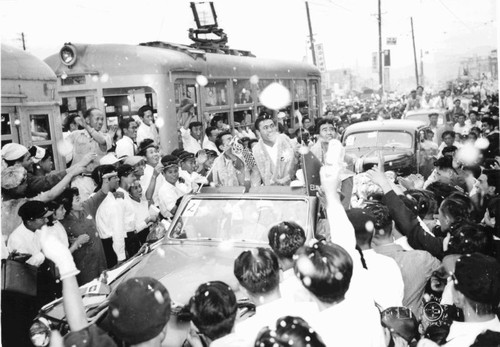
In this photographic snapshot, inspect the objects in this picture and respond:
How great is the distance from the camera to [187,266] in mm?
3977

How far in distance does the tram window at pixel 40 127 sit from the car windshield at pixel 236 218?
3.94 meters

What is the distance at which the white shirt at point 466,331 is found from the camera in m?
2.18

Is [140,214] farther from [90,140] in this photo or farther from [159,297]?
[159,297]

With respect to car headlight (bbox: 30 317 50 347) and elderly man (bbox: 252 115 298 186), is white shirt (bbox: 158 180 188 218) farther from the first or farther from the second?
car headlight (bbox: 30 317 50 347)

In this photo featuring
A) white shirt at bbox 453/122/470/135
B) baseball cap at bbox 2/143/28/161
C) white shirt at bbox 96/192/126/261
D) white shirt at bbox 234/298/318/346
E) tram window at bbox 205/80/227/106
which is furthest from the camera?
white shirt at bbox 453/122/470/135

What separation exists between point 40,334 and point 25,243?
45.9 inches

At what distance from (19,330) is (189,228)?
1.64m

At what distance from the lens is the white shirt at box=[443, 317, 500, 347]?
7.16 ft

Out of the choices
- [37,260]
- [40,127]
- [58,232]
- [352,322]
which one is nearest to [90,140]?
[40,127]

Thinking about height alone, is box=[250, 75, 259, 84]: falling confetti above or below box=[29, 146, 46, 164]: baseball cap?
above

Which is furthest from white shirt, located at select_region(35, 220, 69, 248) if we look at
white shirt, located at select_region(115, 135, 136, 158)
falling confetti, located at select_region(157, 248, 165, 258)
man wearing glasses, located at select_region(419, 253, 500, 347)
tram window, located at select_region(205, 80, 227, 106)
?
tram window, located at select_region(205, 80, 227, 106)

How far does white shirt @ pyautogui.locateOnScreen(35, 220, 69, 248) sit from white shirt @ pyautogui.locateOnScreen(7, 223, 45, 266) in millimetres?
63

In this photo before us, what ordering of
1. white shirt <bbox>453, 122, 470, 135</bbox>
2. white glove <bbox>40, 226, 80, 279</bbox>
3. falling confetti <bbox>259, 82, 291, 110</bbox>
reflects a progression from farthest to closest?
falling confetti <bbox>259, 82, 291, 110</bbox>
white shirt <bbox>453, 122, 470, 135</bbox>
white glove <bbox>40, 226, 80, 279</bbox>

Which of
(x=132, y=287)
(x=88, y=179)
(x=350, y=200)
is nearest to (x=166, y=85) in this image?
(x=88, y=179)
